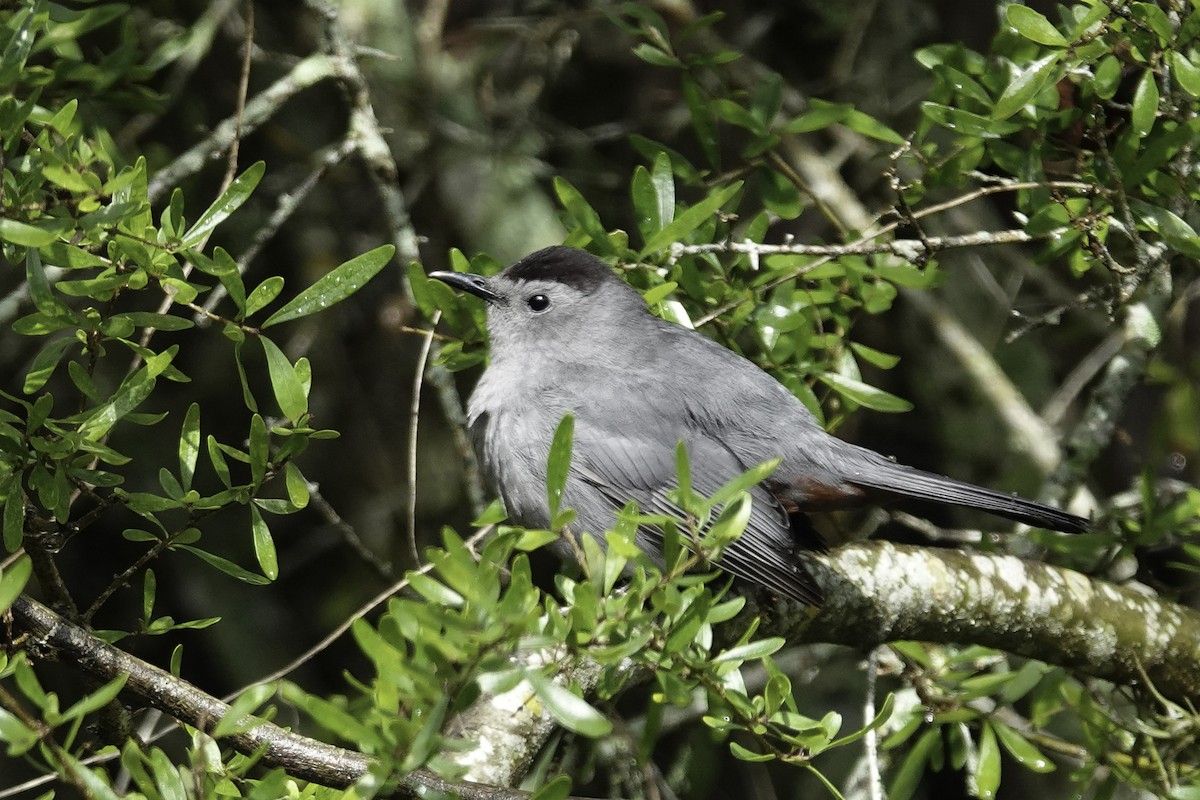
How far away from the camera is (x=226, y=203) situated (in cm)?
195

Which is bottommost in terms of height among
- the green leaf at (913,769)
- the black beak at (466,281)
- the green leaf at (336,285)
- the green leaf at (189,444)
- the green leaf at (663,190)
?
the green leaf at (913,769)

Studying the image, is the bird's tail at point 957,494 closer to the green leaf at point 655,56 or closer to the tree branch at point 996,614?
the tree branch at point 996,614

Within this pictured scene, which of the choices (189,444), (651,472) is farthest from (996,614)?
(189,444)

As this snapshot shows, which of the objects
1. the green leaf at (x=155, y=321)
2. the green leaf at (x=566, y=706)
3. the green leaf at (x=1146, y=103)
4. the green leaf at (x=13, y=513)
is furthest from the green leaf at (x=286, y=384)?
the green leaf at (x=1146, y=103)

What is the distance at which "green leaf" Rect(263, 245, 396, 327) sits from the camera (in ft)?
6.32

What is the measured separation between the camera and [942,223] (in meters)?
4.62

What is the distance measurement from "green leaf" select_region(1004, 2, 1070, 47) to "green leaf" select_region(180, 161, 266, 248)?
1.43 meters

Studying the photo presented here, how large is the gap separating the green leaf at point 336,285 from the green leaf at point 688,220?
800mm

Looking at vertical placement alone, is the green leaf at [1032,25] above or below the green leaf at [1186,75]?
above

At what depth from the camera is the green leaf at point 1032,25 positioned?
7.18 feet

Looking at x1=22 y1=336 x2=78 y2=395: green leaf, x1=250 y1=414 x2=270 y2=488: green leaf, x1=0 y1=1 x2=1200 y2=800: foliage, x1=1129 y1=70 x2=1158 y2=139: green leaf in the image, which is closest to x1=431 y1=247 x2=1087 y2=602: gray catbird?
x1=0 y1=1 x2=1200 y2=800: foliage

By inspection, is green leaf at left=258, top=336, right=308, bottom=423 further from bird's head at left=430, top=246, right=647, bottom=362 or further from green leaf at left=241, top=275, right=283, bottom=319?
bird's head at left=430, top=246, right=647, bottom=362

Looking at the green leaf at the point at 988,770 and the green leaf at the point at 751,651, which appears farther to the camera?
the green leaf at the point at 988,770

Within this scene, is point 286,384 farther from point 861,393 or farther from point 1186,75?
point 1186,75
